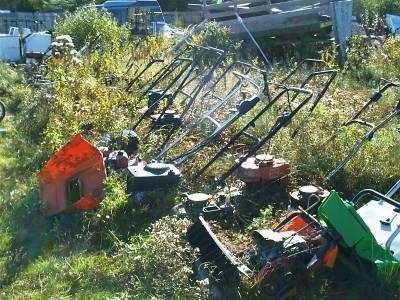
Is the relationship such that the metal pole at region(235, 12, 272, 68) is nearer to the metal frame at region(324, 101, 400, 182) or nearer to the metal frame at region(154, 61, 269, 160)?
the metal frame at region(154, 61, 269, 160)

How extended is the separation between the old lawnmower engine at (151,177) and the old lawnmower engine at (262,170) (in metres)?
0.62

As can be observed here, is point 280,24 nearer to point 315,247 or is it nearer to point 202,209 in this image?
point 202,209

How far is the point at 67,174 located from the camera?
505 cm

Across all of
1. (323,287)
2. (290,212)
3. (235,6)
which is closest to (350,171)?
(290,212)

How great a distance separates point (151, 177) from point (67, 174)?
2.54 ft

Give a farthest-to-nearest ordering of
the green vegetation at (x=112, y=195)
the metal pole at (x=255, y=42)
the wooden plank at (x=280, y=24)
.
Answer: the wooden plank at (x=280, y=24) → the metal pole at (x=255, y=42) → the green vegetation at (x=112, y=195)

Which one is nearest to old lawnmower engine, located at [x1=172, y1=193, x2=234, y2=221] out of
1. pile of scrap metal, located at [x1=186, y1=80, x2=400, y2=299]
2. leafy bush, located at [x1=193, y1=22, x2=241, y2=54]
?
pile of scrap metal, located at [x1=186, y1=80, x2=400, y2=299]

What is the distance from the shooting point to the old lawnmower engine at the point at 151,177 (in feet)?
16.3

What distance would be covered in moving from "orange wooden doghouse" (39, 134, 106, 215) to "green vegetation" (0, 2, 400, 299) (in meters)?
0.11

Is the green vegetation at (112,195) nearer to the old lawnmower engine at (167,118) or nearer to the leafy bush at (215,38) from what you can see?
the old lawnmower engine at (167,118)

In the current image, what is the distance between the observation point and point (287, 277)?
11.7 feet

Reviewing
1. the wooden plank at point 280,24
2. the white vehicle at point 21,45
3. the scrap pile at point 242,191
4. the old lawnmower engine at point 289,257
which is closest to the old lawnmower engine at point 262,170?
the scrap pile at point 242,191

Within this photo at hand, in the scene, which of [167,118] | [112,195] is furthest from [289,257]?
[167,118]

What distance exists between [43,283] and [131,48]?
8181mm
